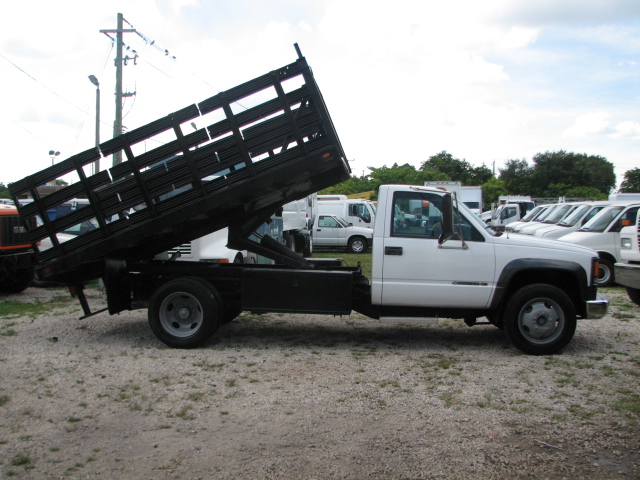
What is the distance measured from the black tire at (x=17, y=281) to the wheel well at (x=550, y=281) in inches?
397

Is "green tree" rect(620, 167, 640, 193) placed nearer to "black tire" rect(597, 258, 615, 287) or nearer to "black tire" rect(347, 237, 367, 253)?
"black tire" rect(347, 237, 367, 253)

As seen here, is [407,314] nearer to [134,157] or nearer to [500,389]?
[500,389]

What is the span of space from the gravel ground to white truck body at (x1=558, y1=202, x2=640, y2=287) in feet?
18.7

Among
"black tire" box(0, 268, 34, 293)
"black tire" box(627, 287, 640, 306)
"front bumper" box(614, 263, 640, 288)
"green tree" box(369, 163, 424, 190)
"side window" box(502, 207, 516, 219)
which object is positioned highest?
"green tree" box(369, 163, 424, 190)

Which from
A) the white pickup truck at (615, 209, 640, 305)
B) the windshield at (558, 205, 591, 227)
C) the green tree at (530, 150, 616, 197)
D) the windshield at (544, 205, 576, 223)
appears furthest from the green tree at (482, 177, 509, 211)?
the white pickup truck at (615, 209, 640, 305)

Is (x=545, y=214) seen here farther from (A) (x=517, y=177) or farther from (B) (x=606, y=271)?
(A) (x=517, y=177)

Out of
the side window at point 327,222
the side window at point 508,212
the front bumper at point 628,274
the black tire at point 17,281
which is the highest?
the side window at point 508,212

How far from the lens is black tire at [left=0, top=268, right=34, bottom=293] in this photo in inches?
502

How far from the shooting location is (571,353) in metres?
7.44

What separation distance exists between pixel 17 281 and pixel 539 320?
10.7 m

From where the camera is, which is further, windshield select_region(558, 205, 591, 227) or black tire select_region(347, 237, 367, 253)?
black tire select_region(347, 237, 367, 253)

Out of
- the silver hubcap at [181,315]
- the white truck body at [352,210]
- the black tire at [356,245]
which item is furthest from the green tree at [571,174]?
the silver hubcap at [181,315]

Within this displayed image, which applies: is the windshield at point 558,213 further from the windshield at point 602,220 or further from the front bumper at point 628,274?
the front bumper at point 628,274

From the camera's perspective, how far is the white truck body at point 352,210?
26.8 meters
